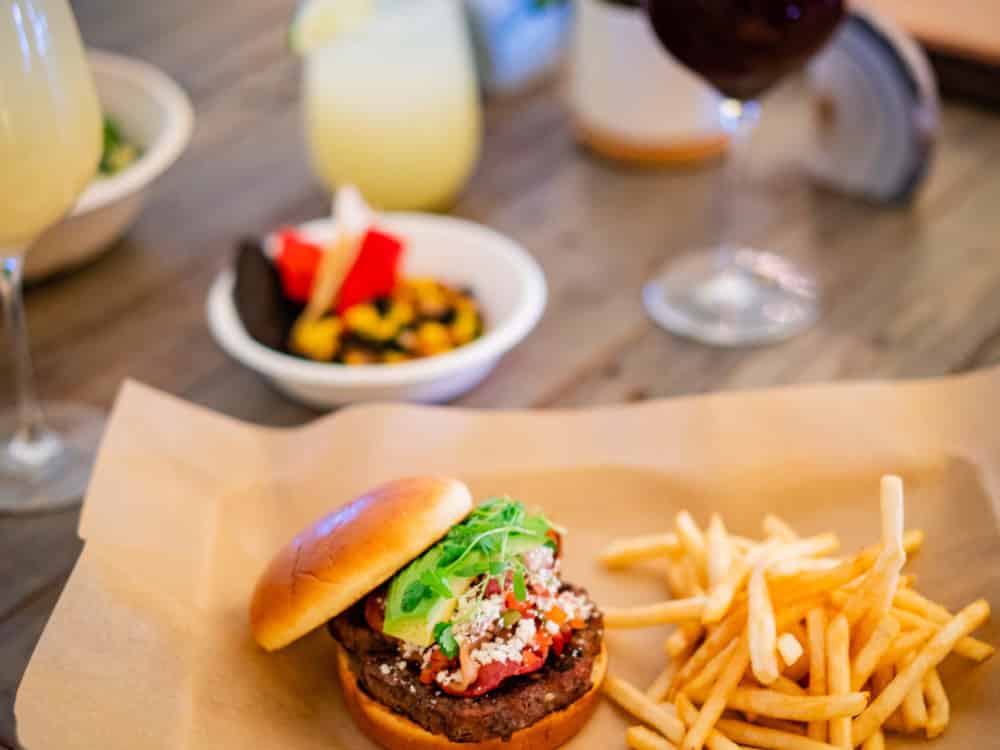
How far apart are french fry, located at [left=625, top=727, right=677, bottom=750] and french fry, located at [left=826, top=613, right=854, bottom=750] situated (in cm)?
18

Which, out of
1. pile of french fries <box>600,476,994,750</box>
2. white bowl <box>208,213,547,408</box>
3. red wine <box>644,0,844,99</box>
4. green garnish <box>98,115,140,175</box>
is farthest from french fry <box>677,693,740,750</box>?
green garnish <box>98,115,140,175</box>

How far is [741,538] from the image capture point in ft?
5.46

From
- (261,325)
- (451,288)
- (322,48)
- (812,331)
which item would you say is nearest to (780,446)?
(812,331)

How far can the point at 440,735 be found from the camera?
135 cm

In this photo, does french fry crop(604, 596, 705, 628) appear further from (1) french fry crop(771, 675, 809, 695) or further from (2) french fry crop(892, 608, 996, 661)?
(2) french fry crop(892, 608, 996, 661)

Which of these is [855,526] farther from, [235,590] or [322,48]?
[322,48]

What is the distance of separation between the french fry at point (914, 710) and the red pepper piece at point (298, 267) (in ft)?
3.91

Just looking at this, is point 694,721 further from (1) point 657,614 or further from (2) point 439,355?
(2) point 439,355

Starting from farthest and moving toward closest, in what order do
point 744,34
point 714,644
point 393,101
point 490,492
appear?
point 393,101, point 744,34, point 490,492, point 714,644

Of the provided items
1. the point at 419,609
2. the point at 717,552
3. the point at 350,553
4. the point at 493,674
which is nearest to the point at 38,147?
the point at 350,553

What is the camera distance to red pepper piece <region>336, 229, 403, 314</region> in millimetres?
2084

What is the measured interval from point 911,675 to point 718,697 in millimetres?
211

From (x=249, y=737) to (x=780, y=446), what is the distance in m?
0.84

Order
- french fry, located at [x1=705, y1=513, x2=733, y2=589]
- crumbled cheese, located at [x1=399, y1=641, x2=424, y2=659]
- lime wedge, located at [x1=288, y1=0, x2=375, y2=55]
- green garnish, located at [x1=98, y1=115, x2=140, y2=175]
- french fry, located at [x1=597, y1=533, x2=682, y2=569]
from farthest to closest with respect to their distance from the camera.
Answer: green garnish, located at [x1=98, y1=115, x2=140, y2=175] < lime wedge, located at [x1=288, y1=0, x2=375, y2=55] < french fry, located at [x1=597, y1=533, x2=682, y2=569] < french fry, located at [x1=705, y1=513, x2=733, y2=589] < crumbled cheese, located at [x1=399, y1=641, x2=424, y2=659]
